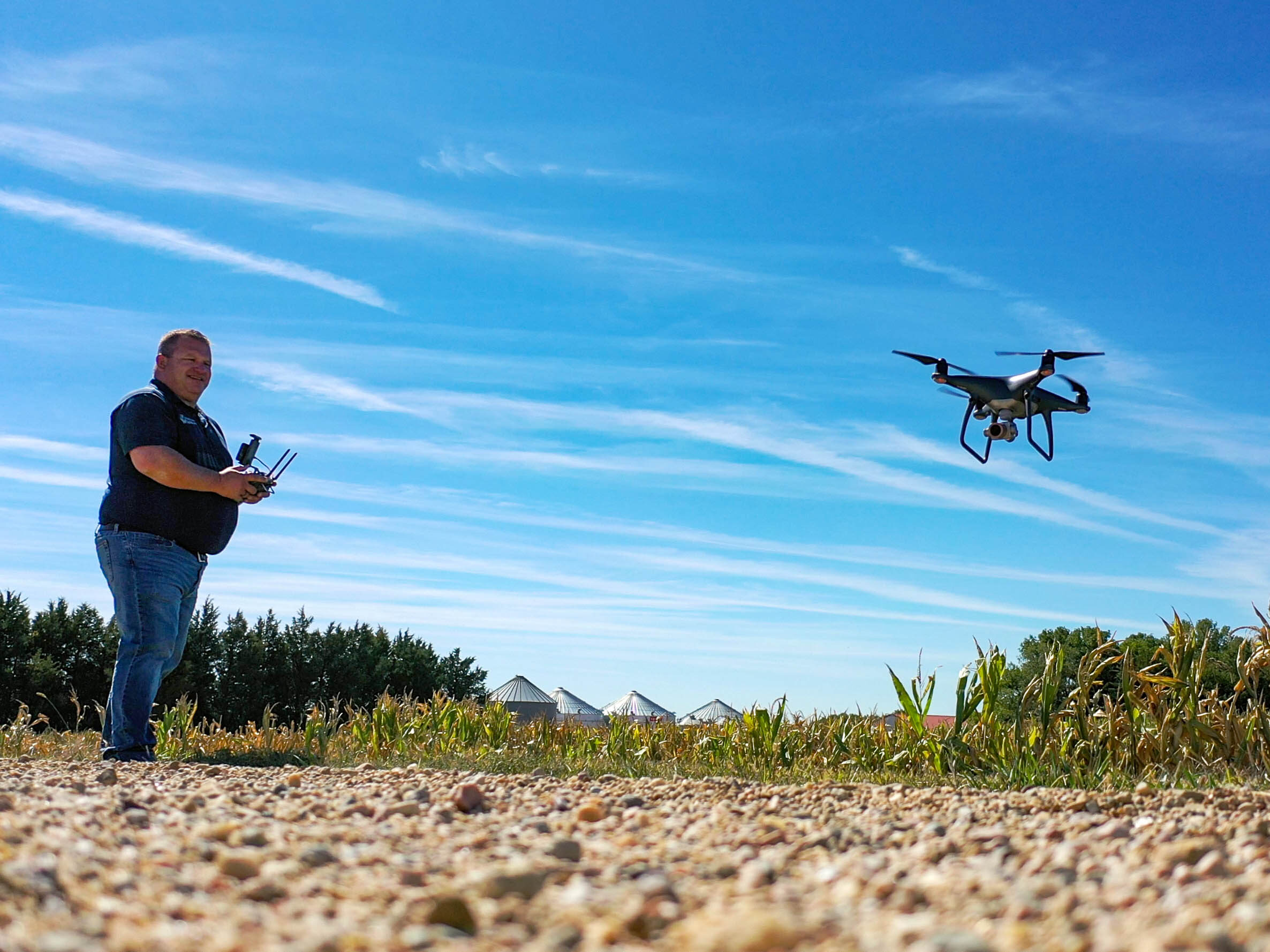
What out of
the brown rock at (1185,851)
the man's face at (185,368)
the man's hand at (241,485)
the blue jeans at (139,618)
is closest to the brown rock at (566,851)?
the brown rock at (1185,851)

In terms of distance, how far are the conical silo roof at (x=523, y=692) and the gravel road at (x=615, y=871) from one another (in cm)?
2245

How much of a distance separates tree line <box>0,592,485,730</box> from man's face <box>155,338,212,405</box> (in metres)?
14.8

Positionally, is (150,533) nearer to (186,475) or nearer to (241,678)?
(186,475)

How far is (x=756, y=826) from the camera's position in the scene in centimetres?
356

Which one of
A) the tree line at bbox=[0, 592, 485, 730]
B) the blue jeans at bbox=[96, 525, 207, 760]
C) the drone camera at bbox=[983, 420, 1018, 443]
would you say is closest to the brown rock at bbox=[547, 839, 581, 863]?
the blue jeans at bbox=[96, 525, 207, 760]

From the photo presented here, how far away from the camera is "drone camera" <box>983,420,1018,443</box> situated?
8688mm

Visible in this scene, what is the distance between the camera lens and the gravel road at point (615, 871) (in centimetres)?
200

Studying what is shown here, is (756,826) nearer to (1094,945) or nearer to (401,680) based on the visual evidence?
(1094,945)

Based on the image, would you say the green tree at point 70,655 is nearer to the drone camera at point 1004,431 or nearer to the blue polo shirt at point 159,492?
the blue polo shirt at point 159,492

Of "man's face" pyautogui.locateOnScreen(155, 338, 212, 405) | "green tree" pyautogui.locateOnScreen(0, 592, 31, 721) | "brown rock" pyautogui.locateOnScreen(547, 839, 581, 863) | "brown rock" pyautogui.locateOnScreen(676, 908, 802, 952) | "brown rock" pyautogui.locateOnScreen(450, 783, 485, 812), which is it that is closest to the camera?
"brown rock" pyautogui.locateOnScreen(676, 908, 802, 952)

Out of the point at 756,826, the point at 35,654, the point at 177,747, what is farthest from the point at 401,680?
the point at 756,826

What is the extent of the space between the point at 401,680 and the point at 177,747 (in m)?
18.2

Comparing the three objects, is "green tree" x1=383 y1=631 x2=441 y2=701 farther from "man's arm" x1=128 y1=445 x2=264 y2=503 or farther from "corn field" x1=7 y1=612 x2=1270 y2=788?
"man's arm" x1=128 y1=445 x2=264 y2=503

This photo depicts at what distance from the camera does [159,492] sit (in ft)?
20.1
